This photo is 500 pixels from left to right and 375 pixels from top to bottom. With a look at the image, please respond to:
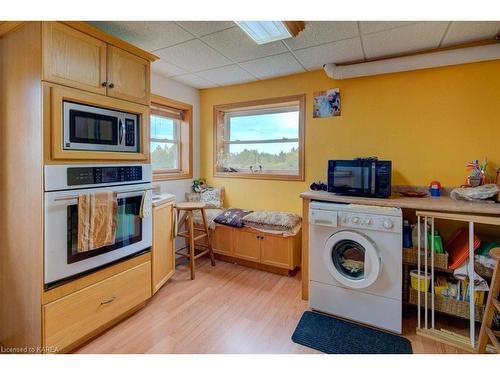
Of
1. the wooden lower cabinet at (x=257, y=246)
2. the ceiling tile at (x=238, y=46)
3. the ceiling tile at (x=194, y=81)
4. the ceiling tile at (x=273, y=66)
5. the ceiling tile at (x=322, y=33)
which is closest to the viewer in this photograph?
the ceiling tile at (x=322, y=33)

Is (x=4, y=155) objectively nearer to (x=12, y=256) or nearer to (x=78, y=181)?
(x=78, y=181)

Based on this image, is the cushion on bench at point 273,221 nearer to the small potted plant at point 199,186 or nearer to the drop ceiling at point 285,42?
the small potted plant at point 199,186

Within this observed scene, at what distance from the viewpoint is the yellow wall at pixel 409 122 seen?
222cm

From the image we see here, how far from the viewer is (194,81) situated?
10.9 ft

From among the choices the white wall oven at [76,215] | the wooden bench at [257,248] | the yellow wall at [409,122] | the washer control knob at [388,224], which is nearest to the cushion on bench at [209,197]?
the wooden bench at [257,248]

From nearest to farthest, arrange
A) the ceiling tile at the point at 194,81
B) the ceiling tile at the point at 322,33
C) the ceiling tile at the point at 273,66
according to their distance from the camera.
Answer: the ceiling tile at the point at 322,33, the ceiling tile at the point at 273,66, the ceiling tile at the point at 194,81

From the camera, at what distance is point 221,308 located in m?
2.20

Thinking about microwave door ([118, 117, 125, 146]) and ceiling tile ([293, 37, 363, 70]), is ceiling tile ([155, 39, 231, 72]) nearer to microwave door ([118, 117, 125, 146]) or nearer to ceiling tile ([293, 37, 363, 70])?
ceiling tile ([293, 37, 363, 70])

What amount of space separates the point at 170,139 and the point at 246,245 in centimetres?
177

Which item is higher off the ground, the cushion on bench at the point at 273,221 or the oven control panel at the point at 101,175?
the oven control panel at the point at 101,175

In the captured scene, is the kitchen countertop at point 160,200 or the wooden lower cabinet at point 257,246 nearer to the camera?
the kitchen countertop at point 160,200

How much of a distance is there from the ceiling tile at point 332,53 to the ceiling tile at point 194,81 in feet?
4.32

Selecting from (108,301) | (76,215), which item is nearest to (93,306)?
(108,301)
